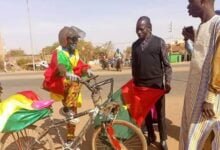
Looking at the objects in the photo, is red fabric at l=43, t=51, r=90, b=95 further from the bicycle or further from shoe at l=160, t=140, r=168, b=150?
shoe at l=160, t=140, r=168, b=150

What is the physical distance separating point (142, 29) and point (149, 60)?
16.9 inches

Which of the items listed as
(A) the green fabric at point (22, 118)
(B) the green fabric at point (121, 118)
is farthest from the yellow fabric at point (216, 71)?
(A) the green fabric at point (22, 118)

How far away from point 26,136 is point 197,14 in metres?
2.69

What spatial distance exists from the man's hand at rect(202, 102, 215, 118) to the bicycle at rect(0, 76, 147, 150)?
1437 millimetres

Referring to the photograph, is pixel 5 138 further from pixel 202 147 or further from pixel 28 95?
pixel 202 147

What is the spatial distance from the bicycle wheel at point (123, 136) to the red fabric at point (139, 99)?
285 millimetres

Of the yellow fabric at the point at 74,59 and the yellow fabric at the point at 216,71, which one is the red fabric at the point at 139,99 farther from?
the yellow fabric at the point at 216,71

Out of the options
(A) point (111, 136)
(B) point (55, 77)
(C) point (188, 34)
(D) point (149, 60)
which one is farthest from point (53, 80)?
(C) point (188, 34)

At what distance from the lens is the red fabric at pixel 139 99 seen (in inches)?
189

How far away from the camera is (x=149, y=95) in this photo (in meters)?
4.88

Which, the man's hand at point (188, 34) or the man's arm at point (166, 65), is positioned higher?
the man's hand at point (188, 34)

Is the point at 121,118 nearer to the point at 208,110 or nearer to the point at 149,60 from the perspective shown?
the point at 149,60

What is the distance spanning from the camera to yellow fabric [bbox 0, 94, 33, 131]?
14.0 ft

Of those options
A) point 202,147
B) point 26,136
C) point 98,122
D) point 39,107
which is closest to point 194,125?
point 202,147
